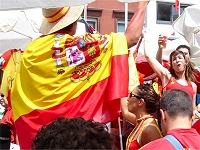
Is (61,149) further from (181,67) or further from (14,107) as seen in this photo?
(181,67)

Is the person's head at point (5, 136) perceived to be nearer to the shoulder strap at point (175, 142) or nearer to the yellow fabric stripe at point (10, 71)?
the yellow fabric stripe at point (10, 71)

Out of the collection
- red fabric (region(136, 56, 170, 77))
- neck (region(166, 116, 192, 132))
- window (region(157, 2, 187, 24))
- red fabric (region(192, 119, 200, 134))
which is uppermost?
window (region(157, 2, 187, 24))

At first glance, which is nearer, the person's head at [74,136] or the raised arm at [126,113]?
the person's head at [74,136]

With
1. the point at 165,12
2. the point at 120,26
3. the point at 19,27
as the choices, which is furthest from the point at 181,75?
the point at 120,26

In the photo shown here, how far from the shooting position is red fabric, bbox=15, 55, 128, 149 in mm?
2742

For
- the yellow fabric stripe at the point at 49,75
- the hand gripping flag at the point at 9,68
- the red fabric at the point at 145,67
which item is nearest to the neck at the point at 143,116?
the yellow fabric stripe at the point at 49,75

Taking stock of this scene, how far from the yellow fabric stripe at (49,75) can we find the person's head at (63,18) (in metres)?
0.10

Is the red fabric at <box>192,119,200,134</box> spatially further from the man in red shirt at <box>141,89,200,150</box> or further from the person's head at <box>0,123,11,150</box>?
the person's head at <box>0,123,11,150</box>

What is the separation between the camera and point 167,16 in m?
18.5

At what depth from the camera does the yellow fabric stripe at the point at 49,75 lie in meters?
2.74

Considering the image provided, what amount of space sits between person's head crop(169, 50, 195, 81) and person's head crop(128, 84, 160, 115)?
99cm

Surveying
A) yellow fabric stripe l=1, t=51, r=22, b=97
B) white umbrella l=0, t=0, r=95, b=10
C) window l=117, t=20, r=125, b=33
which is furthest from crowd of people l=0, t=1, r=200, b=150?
window l=117, t=20, r=125, b=33

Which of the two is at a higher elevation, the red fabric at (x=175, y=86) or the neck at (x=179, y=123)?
the red fabric at (x=175, y=86)

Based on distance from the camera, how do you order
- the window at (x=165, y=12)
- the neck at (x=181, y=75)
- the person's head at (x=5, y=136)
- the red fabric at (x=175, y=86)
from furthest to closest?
the window at (x=165, y=12), the person's head at (x=5, y=136), the neck at (x=181, y=75), the red fabric at (x=175, y=86)
